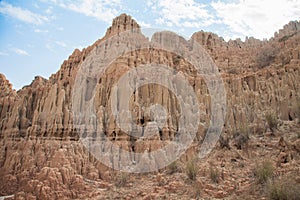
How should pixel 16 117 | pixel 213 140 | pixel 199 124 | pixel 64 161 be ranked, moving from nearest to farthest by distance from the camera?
pixel 64 161
pixel 213 140
pixel 199 124
pixel 16 117

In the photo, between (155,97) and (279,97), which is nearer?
(279,97)

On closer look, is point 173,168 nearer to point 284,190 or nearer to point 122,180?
point 122,180

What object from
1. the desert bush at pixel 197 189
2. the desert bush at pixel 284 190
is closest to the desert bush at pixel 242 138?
the desert bush at pixel 197 189

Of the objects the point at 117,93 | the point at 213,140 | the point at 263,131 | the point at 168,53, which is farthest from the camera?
the point at 168,53

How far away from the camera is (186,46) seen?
29.5 meters

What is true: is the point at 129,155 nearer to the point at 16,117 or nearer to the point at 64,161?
the point at 64,161

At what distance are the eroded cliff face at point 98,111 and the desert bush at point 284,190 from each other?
739 centimetres

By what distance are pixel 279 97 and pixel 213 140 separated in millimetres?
5378

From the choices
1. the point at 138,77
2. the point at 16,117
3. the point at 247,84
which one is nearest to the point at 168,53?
the point at 138,77

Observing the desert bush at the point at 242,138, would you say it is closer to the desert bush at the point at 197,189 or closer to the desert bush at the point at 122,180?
the desert bush at the point at 197,189

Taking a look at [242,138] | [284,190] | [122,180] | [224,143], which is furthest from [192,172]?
[284,190]

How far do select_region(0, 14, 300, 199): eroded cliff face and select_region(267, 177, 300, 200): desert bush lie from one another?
739 cm

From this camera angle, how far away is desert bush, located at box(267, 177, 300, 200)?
7.74m

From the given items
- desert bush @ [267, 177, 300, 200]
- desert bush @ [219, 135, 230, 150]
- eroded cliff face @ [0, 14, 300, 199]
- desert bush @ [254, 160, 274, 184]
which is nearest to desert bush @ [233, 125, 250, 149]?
desert bush @ [219, 135, 230, 150]
